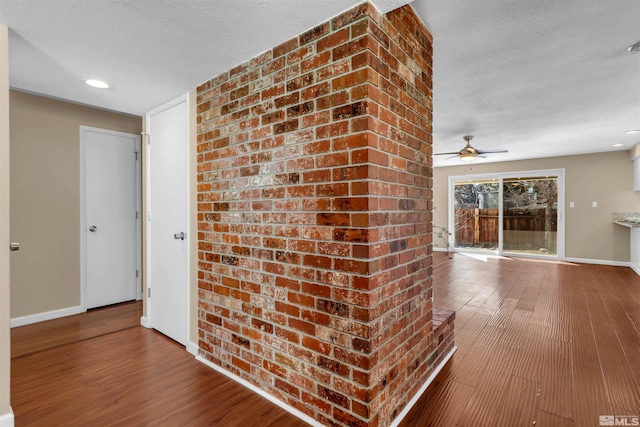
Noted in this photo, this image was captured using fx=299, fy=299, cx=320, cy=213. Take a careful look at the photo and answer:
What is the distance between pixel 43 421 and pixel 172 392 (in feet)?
2.07

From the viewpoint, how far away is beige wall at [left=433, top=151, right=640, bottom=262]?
562cm

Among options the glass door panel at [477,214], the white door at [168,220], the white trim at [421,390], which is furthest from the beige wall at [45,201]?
the glass door panel at [477,214]

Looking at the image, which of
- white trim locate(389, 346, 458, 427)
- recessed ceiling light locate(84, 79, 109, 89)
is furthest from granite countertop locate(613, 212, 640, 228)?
recessed ceiling light locate(84, 79, 109, 89)

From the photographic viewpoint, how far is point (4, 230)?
1.62 m

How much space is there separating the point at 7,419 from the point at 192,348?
40.1 inches

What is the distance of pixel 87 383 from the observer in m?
1.97

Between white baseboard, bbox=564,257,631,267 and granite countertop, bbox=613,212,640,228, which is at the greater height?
granite countertop, bbox=613,212,640,228

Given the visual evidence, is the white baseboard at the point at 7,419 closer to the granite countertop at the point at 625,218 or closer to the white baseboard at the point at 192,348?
the white baseboard at the point at 192,348

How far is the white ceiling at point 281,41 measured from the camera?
1.49 m

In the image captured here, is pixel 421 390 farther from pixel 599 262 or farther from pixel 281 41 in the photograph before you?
pixel 599 262

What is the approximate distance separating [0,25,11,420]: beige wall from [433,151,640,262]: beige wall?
801 cm

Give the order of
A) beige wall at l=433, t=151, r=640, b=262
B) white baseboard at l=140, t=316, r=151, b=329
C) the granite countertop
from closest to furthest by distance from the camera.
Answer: white baseboard at l=140, t=316, r=151, b=329 → the granite countertop → beige wall at l=433, t=151, r=640, b=262

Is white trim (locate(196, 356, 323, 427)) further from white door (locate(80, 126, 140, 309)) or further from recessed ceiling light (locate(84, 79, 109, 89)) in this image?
recessed ceiling light (locate(84, 79, 109, 89))

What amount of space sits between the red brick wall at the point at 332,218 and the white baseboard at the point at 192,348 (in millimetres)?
333
